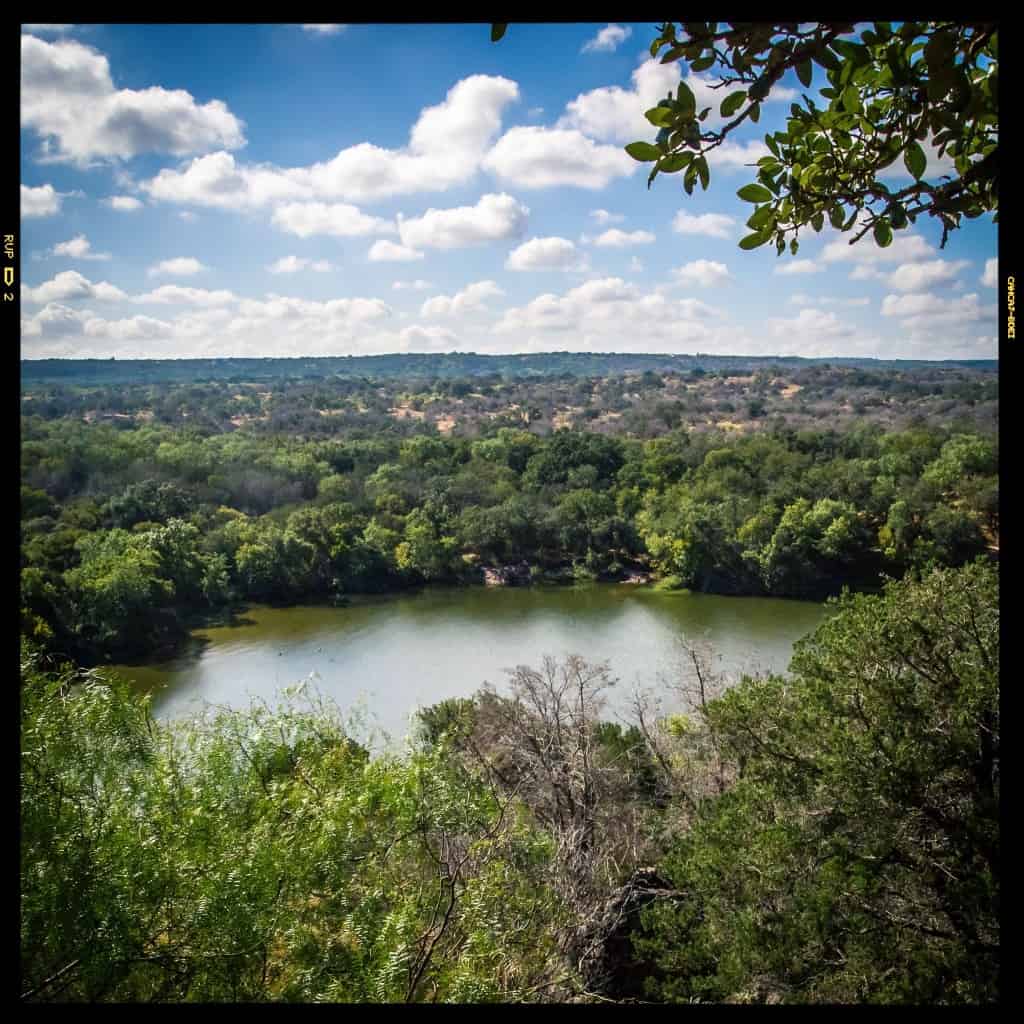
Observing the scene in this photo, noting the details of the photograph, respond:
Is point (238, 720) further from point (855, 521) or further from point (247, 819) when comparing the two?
point (855, 521)

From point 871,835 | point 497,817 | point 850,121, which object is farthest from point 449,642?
point 850,121

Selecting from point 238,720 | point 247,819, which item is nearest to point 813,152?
point 247,819

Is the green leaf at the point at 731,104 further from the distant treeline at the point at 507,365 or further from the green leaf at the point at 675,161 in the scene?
the distant treeline at the point at 507,365

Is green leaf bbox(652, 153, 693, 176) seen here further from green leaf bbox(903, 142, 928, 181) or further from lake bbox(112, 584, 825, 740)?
lake bbox(112, 584, 825, 740)

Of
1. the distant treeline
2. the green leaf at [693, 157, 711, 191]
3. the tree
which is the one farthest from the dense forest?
the distant treeline

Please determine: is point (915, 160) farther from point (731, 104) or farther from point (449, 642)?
point (449, 642)

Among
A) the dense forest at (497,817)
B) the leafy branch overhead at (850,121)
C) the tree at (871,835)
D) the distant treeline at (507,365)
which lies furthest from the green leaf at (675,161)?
the distant treeline at (507,365)
